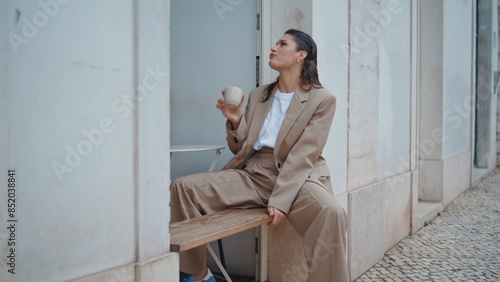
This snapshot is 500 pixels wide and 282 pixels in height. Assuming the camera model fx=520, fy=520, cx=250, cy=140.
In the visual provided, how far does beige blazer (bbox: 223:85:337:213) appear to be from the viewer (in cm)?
324

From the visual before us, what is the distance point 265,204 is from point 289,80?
86 centimetres

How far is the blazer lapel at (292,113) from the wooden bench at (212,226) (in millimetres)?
490

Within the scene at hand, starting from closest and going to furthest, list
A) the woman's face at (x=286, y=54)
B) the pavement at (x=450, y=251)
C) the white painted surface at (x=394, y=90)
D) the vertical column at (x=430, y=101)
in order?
1. the woman's face at (x=286, y=54)
2. the pavement at (x=450, y=251)
3. the white painted surface at (x=394, y=90)
4. the vertical column at (x=430, y=101)

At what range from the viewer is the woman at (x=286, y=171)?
3041 mm

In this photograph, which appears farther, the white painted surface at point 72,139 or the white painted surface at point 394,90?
the white painted surface at point 394,90

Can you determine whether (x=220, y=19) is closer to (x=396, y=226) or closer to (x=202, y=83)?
(x=202, y=83)

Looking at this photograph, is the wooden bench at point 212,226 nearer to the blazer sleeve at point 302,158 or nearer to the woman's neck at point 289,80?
the blazer sleeve at point 302,158

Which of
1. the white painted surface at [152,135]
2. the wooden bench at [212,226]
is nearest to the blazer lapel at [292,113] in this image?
the wooden bench at [212,226]

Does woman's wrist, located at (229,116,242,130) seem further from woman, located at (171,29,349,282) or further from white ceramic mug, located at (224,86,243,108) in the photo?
white ceramic mug, located at (224,86,243,108)

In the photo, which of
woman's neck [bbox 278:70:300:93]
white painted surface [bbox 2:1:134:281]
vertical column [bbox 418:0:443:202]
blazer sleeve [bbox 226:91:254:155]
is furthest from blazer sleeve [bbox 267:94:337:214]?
vertical column [bbox 418:0:443:202]

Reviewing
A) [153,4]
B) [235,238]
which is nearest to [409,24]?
[235,238]

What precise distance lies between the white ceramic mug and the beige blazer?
271mm

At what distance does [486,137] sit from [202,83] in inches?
381

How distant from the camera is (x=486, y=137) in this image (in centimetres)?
1200
